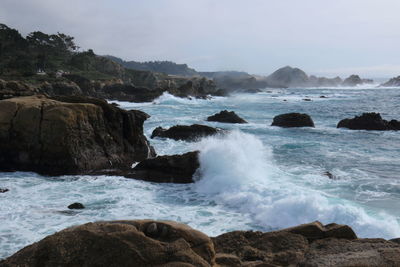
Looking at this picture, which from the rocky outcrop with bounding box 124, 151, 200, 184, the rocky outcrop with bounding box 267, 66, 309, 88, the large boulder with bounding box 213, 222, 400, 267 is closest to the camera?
the large boulder with bounding box 213, 222, 400, 267

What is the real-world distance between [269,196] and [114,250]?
6.96 m

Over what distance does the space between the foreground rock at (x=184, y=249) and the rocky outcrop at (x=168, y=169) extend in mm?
7225

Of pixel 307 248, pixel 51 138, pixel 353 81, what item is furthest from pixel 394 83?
pixel 307 248

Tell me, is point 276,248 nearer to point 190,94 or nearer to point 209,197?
point 209,197

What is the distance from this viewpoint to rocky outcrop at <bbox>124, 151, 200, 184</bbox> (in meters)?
12.5

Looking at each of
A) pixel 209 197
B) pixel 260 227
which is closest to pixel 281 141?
pixel 209 197

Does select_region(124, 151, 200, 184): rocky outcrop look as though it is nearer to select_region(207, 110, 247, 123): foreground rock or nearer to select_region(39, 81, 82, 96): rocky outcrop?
select_region(207, 110, 247, 123): foreground rock

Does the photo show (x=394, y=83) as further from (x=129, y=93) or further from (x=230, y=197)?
(x=230, y=197)

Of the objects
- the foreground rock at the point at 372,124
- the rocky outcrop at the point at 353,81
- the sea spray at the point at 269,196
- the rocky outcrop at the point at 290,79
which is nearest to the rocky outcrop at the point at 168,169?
the sea spray at the point at 269,196

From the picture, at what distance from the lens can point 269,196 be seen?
10398 mm

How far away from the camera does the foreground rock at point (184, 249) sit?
405cm

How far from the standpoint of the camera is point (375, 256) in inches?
174

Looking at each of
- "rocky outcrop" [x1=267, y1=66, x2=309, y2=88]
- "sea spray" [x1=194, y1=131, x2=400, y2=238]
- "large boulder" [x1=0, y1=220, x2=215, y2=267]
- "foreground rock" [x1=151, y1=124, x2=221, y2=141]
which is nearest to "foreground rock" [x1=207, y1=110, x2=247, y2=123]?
"foreground rock" [x1=151, y1=124, x2=221, y2=141]

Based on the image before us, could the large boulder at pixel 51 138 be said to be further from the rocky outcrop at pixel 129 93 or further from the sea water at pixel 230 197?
the rocky outcrop at pixel 129 93
